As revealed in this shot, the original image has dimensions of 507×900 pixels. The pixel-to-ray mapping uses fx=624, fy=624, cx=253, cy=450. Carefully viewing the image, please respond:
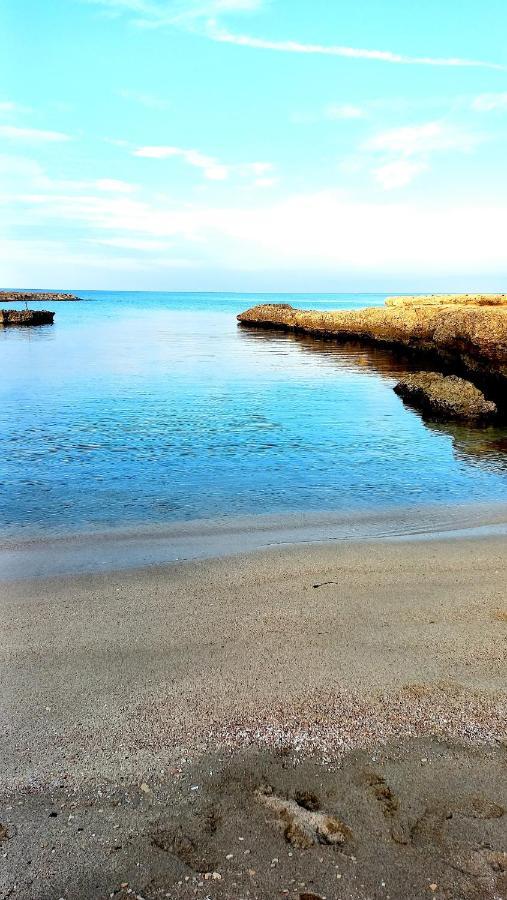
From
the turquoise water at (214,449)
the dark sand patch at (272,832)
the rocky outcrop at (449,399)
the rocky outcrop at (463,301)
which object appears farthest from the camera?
the rocky outcrop at (463,301)

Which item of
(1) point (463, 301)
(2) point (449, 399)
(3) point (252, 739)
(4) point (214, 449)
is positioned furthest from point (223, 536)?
(1) point (463, 301)

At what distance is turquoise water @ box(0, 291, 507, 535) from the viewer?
9.81 meters

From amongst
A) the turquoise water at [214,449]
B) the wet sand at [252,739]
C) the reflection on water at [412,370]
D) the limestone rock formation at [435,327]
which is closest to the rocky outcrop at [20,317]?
the limestone rock formation at [435,327]

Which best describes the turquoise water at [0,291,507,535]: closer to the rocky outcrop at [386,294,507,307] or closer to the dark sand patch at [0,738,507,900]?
the dark sand patch at [0,738,507,900]

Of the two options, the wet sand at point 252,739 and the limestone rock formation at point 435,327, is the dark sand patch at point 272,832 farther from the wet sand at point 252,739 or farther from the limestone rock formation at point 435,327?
the limestone rock formation at point 435,327

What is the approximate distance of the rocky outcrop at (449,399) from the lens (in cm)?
1831

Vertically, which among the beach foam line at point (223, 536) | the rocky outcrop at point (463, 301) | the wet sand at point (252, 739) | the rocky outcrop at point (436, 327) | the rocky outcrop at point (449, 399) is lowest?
the beach foam line at point (223, 536)

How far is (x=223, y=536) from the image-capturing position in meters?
8.16

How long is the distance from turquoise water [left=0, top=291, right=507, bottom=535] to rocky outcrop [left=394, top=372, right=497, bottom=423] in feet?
2.34

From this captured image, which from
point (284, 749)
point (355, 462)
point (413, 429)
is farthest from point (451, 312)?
point (284, 749)

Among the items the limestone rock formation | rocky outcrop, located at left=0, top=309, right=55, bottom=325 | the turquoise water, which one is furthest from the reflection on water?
rocky outcrop, located at left=0, top=309, right=55, bottom=325

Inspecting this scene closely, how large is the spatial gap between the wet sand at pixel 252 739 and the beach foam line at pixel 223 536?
717 mm

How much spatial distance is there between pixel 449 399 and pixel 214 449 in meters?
8.79

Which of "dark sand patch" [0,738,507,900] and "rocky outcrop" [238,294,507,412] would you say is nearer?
"dark sand patch" [0,738,507,900]
